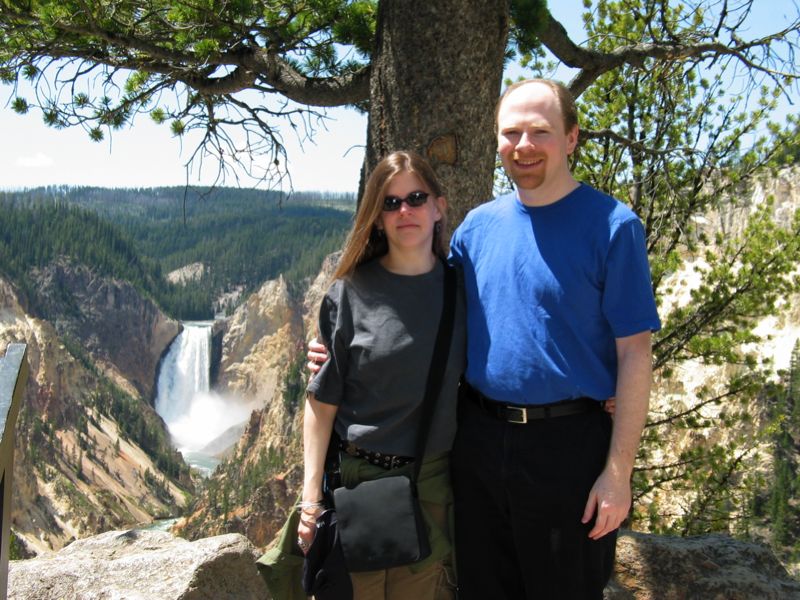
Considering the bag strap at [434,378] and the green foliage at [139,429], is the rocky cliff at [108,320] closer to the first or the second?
the green foliage at [139,429]

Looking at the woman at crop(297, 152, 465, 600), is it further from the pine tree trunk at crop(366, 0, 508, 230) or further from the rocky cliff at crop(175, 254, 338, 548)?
the pine tree trunk at crop(366, 0, 508, 230)

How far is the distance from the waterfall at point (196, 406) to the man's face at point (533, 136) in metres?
128

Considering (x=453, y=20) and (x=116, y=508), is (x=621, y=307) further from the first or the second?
(x=116, y=508)

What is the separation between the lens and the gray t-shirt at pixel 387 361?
2174 mm

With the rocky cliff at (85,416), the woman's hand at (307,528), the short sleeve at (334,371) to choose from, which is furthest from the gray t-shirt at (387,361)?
the rocky cliff at (85,416)

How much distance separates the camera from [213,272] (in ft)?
531

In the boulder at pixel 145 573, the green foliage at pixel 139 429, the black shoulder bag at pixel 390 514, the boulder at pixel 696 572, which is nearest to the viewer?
the black shoulder bag at pixel 390 514

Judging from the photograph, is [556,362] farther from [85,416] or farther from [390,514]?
[85,416]

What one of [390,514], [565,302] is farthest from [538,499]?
[565,302]

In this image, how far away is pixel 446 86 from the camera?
124 inches

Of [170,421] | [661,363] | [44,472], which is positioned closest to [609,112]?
[661,363]

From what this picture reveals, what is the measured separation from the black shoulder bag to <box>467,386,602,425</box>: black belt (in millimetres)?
184

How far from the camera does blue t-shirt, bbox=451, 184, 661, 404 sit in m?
2.00

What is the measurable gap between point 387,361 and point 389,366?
0.6 inches
